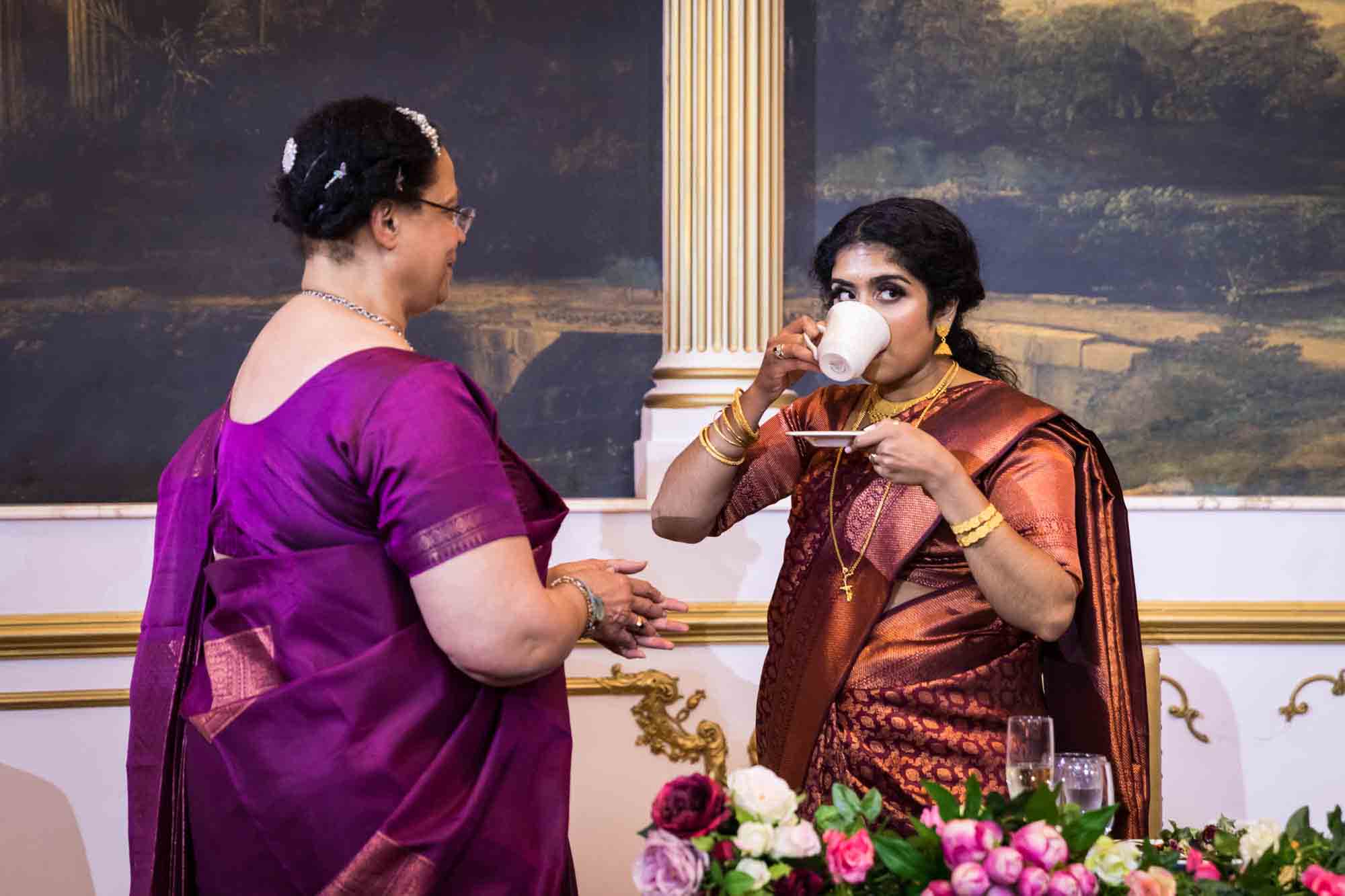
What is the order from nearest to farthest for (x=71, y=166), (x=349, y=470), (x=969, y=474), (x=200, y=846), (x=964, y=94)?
1. (x=349, y=470)
2. (x=200, y=846)
3. (x=969, y=474)
4. (x=71, y=166)
5. (x=964, y=94)

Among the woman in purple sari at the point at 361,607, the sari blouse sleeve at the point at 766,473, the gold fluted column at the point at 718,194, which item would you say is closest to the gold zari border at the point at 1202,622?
the gold fluted column at the point at 718,194

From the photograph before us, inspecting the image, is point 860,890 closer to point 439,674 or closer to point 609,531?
point 439,674

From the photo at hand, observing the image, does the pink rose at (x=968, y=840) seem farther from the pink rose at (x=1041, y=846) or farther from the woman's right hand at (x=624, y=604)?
the woman's right hand at (x=624, y=604)

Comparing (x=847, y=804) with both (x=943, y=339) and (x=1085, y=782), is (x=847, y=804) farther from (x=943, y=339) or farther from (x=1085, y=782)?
(x=943, y=339)

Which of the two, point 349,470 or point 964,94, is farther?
point 964,94

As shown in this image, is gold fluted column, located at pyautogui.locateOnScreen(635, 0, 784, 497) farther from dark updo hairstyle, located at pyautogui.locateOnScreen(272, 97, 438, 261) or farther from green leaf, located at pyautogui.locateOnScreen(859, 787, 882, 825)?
green leaf, located at pyautogui.locateOnScreen(859, 787, 882, 825)

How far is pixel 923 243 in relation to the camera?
2.33 metres

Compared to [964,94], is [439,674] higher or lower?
lower

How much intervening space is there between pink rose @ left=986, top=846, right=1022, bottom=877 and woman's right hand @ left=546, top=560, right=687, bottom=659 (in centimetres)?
77

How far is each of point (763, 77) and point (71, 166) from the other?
2166 mm

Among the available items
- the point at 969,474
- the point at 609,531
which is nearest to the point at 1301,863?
the point at 969,474

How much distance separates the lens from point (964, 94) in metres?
4.73

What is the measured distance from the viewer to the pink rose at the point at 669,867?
137cm

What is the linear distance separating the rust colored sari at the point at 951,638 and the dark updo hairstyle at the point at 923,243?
6.7 inches
